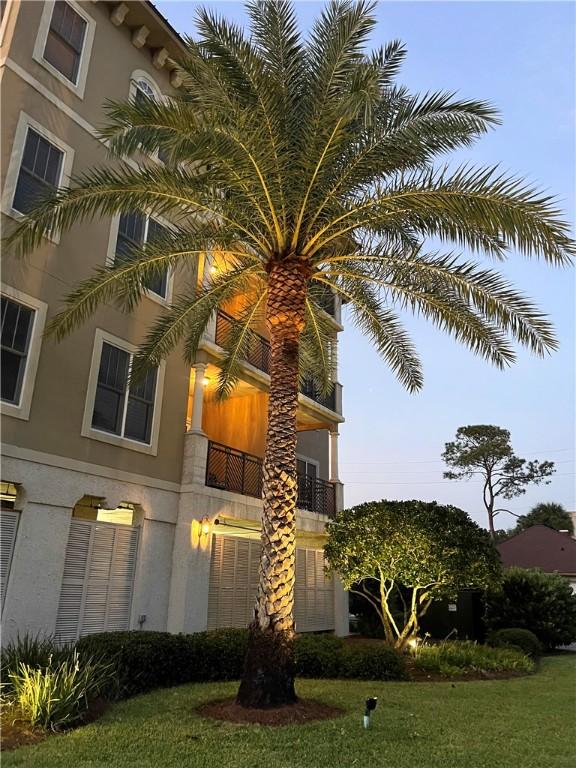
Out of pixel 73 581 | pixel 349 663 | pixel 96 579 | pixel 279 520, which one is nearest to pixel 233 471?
pixel 96 579

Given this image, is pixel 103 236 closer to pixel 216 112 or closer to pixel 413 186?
pixel 216 112

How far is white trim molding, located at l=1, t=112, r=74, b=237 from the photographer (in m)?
10.4

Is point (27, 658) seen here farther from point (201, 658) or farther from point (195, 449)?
point (195, 449)

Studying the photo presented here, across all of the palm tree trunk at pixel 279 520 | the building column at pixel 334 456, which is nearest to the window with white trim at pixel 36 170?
the palm tree trunk at pixel 279 520

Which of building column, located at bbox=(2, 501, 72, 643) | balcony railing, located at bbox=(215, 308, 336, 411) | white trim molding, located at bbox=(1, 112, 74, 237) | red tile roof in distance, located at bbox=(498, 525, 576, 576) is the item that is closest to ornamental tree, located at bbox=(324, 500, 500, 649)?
balcony railing, located at bbox=(215, 308, 336, 411)

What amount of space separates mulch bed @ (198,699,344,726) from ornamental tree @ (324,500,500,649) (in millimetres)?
5468

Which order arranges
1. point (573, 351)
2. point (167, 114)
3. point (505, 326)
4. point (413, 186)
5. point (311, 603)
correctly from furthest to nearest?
point (311, 603) < point (573, 351) < point (505, 326) < point (413, 186) < point (167, 114)

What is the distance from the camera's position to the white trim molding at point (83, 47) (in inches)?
455

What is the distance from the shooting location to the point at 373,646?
462 inches

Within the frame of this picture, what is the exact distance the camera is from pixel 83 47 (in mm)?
12711

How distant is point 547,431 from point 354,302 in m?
71.3

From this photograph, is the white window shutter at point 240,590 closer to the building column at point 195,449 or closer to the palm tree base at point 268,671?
the building column at point 195,449

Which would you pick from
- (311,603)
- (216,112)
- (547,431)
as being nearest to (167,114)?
(216,112)

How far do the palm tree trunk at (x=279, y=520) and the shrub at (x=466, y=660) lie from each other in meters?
5.69
